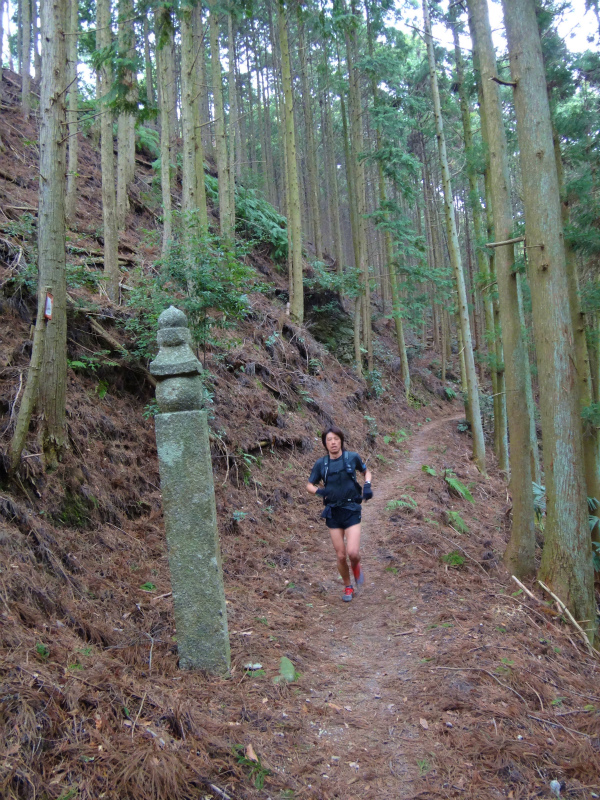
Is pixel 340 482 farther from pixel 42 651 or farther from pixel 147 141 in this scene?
pixel 147 141

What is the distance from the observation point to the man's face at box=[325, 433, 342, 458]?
5.71m

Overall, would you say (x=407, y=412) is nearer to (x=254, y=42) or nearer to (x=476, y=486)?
(x=476, y=486)

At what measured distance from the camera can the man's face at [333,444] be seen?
5.71m

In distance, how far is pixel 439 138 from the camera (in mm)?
13086

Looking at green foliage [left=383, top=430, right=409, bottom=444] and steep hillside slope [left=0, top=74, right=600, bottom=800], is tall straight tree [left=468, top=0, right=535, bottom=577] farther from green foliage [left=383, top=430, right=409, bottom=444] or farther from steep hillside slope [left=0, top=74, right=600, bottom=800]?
green foliage [left=383, top=430, right=409, bottom=444]

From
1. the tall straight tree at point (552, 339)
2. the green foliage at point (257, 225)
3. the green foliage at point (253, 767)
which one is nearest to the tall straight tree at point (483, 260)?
the green foliage at point (257, 225)

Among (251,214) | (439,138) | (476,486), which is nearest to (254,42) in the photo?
(251,214)

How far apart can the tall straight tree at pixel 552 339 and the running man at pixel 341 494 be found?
2169 mm

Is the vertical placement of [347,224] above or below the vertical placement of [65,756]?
above

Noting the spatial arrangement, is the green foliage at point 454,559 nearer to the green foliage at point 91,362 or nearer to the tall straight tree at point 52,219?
the tall straight tree at point 52,219

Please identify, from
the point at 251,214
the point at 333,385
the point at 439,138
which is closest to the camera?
the point at 439,138

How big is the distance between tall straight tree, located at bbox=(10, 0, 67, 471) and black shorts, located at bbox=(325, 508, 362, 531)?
119 inches

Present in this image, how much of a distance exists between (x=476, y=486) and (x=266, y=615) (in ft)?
27.0

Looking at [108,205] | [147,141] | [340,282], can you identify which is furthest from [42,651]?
[147,141]
